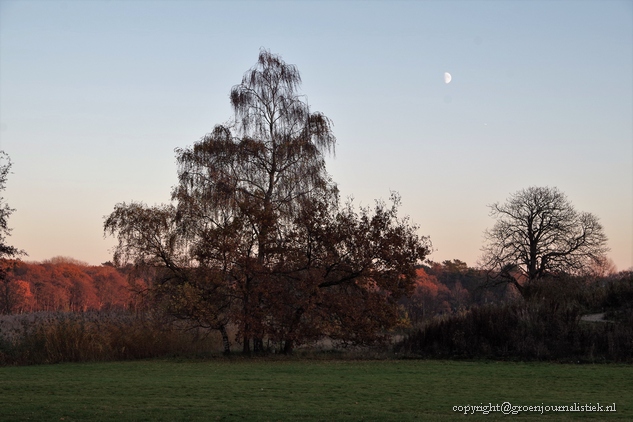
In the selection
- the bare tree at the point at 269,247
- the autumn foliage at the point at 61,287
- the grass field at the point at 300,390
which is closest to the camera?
the grass field at the point at 300,390

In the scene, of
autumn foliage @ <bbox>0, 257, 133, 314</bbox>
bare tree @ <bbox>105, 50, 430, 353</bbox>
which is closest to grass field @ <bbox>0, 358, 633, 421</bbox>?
bare tree @ <bbox>105, 50, 430, 353</bbox>

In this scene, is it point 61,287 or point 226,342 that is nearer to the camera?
point 226,342

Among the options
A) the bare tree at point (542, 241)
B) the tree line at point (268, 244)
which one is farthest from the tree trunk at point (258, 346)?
the bare tree at point (542, 241)

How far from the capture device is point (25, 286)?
93125 mm

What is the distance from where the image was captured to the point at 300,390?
56.0ft

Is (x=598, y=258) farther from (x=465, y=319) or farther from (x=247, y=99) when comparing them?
(x=247, y=99)

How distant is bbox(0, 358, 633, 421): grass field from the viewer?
1296 centimetres

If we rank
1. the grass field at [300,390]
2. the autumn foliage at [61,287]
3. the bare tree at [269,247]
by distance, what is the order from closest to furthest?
the grass field at [300,390], the bare tree at [269,247], the autumn foliage at [61,287]

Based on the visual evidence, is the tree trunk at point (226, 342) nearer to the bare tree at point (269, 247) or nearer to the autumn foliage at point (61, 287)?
the bare tree at point (269, 247)

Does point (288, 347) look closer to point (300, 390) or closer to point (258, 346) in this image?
point (258, 346)

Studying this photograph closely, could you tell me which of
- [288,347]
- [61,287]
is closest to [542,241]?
[288,347]

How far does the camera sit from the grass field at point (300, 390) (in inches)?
510

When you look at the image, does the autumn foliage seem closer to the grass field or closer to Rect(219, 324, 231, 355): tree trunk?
Rect(219, 324, 231, 355): tree trunk

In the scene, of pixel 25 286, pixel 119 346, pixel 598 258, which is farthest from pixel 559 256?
pixel 25 286
